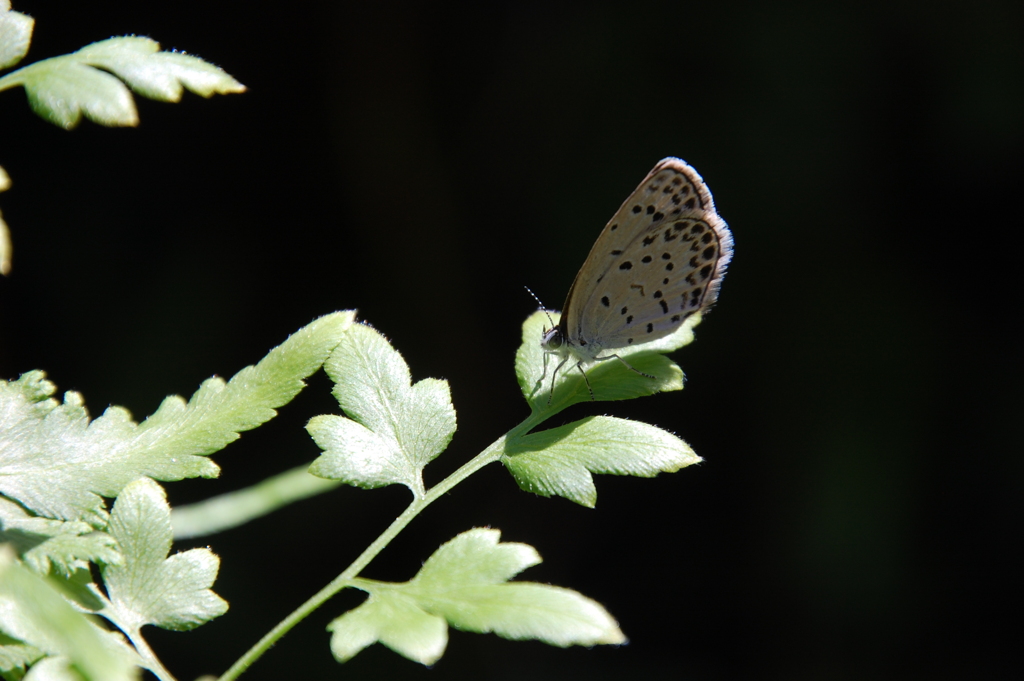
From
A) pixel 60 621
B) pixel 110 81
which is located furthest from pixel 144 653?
pixel 110 81

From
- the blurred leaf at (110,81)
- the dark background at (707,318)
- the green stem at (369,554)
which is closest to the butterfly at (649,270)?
the green stem at (369,554)

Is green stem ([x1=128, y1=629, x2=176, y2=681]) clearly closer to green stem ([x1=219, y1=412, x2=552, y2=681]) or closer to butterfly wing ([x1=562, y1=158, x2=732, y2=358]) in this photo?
green stem ([x1=219, y1=412, x2=552, y2=681])

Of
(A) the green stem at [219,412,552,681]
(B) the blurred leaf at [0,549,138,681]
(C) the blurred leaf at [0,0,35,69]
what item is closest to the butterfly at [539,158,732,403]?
(A) the green stem at [219,412,552,681]

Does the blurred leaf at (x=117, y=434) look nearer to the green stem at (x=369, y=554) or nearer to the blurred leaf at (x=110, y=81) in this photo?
the green stem at (x=369, y=554)

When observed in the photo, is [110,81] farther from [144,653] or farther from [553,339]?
[553,339]

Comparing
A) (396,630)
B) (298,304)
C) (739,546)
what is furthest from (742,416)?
(396,630)

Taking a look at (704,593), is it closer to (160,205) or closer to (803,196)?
(803,196)
